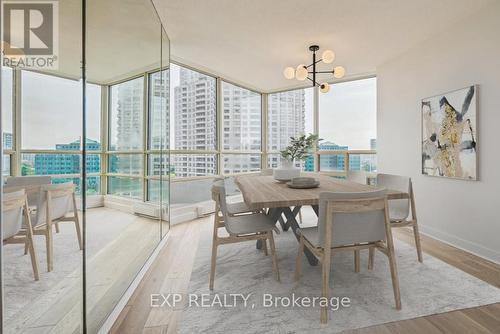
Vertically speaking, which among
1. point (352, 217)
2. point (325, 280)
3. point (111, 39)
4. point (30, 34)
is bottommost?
point (325, 280)

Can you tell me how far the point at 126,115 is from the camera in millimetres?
1987

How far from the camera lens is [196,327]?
5.08 feet

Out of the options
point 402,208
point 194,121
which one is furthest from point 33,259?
point 194,121

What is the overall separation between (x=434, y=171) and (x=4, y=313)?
3965 mm

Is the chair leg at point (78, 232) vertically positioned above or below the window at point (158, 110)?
below

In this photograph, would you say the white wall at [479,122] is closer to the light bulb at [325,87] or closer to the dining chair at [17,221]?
the light bulb at [325,87]

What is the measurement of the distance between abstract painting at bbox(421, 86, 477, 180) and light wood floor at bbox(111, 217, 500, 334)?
0.89 m

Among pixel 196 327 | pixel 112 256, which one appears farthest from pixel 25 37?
pixel 196 327

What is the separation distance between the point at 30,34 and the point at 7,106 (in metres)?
0.30

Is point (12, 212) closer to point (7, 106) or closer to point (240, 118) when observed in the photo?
point (7, 106)

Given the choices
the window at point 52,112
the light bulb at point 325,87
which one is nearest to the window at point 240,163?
the light bulb at point 325,87

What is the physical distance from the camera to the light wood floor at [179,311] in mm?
1521

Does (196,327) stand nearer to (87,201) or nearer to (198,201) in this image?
(87,201)

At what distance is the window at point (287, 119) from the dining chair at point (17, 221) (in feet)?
15.3
